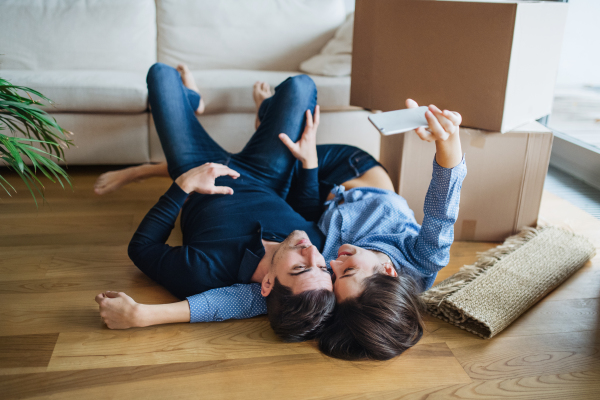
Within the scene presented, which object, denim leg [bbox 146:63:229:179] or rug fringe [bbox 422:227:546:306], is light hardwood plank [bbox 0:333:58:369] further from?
rug fringe [bbox 422:227:546:306]

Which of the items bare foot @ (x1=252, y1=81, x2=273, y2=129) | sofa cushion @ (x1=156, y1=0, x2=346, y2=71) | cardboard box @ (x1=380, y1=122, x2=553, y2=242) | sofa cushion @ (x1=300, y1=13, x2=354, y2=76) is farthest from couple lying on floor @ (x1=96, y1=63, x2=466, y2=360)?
sofa cushion @ (x1=156, y1=0, x2=346, y2=71)

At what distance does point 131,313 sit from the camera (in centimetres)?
100

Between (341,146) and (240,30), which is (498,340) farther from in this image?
(240,30)

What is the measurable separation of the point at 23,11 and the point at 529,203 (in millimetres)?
2210

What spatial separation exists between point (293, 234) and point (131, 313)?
0.39m

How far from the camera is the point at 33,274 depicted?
4.04 ft

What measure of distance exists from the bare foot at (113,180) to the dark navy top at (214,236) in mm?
405

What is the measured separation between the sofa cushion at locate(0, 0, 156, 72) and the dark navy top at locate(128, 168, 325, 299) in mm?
1199

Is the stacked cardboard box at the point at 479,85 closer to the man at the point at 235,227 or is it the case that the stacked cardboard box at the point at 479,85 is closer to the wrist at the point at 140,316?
the man at the point at 235,227

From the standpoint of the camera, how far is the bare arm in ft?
3.28

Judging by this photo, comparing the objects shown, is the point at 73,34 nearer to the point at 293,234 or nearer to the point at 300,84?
the point at 300,84

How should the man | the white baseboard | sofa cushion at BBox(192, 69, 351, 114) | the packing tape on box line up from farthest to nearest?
the white baseboard < sofa cushion at BBox(192, 69, 351, 114) < the packing tape on box < the man

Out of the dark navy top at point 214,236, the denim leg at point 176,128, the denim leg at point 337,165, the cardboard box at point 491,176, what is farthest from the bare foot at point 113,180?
the cardboard box at point 491,176

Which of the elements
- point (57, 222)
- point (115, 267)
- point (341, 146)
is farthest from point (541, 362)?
point (57, 222)
